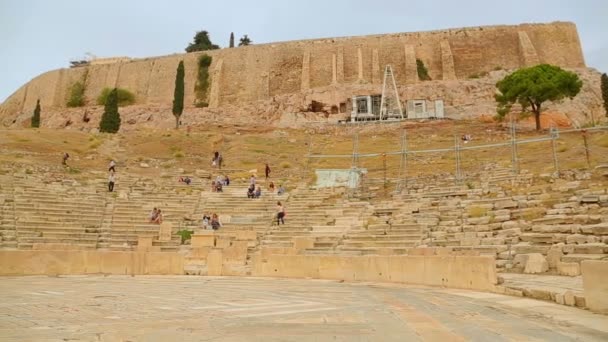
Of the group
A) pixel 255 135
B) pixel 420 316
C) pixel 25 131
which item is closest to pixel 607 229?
pixel 420 316

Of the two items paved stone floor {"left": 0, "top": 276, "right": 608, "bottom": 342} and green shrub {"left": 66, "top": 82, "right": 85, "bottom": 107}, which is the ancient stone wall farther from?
paved stone floor {"left": 0, "top": 276, "right": 608, "bottom": 342}

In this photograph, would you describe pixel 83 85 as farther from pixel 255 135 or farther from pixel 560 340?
pixel 560 340

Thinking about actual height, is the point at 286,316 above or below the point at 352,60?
below

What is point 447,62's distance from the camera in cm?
4947

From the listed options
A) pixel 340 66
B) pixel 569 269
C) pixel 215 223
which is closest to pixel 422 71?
pixel 340 66

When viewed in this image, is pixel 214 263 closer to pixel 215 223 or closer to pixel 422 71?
pixel 215 223

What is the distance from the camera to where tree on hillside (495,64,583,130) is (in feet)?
110

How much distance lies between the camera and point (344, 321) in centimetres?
573

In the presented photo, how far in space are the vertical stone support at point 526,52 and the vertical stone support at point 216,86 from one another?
93.0ft

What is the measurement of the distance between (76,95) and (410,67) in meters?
36.8

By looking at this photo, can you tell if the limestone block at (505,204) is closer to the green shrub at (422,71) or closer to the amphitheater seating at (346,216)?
the amphitheater seating at (346,216)

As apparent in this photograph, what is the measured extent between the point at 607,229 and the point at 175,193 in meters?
17.2

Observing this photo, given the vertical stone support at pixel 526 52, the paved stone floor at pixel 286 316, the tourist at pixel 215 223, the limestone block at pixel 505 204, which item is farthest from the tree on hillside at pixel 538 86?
the paved stone floor at pixel 286 316

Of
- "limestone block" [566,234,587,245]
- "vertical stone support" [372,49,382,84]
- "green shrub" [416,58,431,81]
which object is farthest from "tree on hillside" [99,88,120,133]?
"limestone block" [566,234,587,245]
